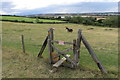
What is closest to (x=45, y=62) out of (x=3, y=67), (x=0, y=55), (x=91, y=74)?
(x=3, y=67)

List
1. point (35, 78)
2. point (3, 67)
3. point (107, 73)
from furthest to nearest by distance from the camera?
point (3, 67) < point (107, 73) < point (35, 78)

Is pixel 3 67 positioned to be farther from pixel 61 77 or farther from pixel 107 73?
pixel 107 73

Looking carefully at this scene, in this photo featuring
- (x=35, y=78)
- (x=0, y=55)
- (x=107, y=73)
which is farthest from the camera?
(x=0, y=55)

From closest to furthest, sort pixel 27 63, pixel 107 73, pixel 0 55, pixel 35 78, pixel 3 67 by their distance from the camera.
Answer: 1. pixel 35 78
2. pixel 107 73
3. pixel 3 67
4. pixel 27 63
5. pixel 0 55

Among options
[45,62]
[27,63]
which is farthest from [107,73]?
[27,63]

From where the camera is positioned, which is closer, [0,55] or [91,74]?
[91,74]

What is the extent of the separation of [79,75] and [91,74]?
51 cm

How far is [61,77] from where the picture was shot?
5.18m

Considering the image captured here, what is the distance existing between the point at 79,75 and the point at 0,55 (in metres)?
5.00

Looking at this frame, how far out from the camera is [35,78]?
514 centimetres

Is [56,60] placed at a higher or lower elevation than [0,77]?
higher

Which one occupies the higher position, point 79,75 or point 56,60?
point 56,60

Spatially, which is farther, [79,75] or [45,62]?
[45,62]

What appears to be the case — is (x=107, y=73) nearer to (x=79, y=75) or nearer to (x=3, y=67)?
(x=79, y=75)
